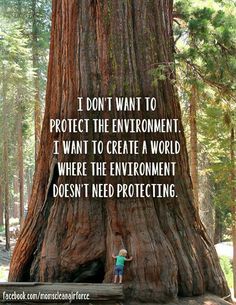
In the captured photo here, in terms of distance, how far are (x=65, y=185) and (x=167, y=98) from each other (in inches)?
80.1

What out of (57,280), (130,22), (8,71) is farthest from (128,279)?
(8,71)

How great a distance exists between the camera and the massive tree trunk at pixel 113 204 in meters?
6.85

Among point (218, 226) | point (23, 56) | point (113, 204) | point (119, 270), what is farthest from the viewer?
point (218, 226)

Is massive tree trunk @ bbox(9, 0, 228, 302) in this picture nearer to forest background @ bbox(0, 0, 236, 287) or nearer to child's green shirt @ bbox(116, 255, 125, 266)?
child's green shirt @ bbox(116, 255, 125, 266)

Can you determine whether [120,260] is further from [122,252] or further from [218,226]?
[218,226]

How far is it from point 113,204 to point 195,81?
242 centimetres

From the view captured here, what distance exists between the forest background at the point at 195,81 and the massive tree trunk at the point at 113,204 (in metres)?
0.55

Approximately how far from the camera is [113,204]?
7.00 metres

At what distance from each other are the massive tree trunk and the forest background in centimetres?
55

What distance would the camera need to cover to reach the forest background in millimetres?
8641

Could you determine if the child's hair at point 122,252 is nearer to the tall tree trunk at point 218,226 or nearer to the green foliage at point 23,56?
the green foliage at point 23,56

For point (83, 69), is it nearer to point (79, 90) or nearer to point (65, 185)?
point (79, 90)

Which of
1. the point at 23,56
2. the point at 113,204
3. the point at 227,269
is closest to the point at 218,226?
the point at 227,269

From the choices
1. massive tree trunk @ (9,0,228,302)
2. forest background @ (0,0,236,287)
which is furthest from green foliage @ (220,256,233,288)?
massive tree trunk @ (9,0,228,302)
